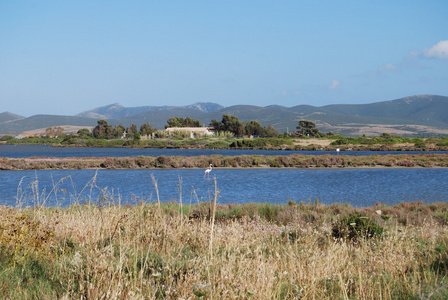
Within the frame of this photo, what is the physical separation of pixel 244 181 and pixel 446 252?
20063 mm

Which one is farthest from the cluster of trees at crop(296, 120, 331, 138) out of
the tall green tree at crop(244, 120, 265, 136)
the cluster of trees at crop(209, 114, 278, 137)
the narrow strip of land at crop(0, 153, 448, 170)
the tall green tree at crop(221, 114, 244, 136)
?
the narrow strip of land at crop(0, 153, 448, 170)

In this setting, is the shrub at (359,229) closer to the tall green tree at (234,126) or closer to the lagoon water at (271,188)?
the lagoon water at (271,188)

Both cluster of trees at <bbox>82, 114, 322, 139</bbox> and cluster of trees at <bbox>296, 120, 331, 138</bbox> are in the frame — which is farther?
cluster of trees at <bbox>296, 120, 331, 138</bbox>

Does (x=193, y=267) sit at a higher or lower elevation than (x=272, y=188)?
higher

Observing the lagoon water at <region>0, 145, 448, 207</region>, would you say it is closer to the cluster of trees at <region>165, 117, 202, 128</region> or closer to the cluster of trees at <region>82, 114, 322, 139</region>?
the cluster of trees at <region>82, 114, 322, 139</region>

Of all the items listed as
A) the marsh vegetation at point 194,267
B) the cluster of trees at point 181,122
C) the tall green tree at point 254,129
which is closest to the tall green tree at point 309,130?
the tall green tree at point 254,129

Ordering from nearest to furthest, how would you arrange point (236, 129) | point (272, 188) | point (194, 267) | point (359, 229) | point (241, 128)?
point (194, 267), point (359, 229), point (272, 188), point (241, 128), point (236, 129)

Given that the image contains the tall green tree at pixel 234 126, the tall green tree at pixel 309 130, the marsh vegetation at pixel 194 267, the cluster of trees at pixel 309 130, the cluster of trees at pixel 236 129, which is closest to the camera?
the marsh vegetation at pixel 194 267

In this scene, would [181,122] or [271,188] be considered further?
[181,122]

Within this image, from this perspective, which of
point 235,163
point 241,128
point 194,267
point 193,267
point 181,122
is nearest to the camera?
point 194,267

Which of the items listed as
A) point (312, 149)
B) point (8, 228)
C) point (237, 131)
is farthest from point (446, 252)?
point (237, 131)

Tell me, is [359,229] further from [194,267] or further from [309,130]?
[309,130]

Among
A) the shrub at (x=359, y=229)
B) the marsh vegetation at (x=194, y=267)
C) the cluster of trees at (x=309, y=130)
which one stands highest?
the marsh vegetation at (x=194, y=267)

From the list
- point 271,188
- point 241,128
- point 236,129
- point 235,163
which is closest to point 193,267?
point 271,188
